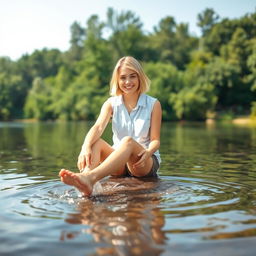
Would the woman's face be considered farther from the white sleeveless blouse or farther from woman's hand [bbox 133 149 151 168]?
woman's hand [bbox 133 149 151 168]

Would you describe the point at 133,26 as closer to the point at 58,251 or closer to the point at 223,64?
the point at 223,64

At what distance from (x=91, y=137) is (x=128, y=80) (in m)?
0.80

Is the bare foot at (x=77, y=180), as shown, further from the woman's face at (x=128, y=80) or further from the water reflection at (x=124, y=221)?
the woman's face at (x=128, y=80)

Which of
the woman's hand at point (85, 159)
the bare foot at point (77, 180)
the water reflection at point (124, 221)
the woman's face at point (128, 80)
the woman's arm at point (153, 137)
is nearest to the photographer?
the water reflection at point (124, 221)

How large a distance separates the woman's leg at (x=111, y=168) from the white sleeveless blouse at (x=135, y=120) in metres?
0.34

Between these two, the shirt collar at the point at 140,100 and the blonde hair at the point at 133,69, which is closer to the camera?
the blonde hair at the point at 133,69

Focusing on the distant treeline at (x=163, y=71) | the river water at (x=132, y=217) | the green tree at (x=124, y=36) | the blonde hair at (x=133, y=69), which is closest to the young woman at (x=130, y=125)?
the blonde hair at (x=133, y=69)

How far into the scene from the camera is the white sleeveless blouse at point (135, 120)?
478cm

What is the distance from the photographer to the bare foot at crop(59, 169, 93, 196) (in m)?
3.50

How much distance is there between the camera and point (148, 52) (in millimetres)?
62469

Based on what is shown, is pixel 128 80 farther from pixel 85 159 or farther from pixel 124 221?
pixel 124 221

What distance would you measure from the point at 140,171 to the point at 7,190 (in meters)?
1.47

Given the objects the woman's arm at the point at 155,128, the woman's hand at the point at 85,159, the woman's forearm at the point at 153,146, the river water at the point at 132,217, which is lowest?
the river water at the point at 132,217

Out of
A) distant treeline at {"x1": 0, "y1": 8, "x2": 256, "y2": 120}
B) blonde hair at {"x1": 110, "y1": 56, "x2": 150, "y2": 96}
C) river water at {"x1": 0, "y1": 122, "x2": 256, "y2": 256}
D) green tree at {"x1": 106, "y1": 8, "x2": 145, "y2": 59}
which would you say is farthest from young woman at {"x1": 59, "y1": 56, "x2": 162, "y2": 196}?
green tree at {"x1": 106, "y1": 8, "x2": 145, "y2": 59}
